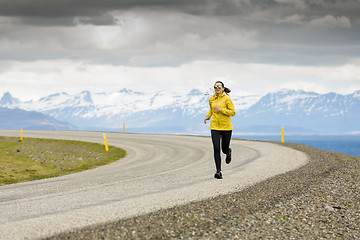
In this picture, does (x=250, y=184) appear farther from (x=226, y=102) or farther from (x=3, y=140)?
(x=3, y=140)

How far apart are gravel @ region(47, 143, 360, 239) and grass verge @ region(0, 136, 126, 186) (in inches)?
492

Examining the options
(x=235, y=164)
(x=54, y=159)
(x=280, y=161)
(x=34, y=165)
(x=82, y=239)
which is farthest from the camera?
(x=54, y=159)

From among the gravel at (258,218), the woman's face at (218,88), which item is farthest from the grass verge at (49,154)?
the gravel at (258,218)

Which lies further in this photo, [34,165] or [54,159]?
[54,159]

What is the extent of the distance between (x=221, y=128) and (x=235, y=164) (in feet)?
14.9

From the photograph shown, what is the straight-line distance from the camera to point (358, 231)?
657 centimetres

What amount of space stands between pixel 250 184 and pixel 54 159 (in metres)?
18.1

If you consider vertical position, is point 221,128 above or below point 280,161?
above

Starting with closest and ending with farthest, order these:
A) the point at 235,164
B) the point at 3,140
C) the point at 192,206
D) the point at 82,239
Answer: the point at 82,239 < the point at 192,206 < the point at 235,164 < the point at 3,140

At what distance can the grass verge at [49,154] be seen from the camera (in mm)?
21469

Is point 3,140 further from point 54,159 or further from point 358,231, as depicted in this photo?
point 358,231

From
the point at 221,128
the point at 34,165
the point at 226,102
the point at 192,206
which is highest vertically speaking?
the point at 226,102

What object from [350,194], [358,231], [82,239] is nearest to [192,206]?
[82,239]

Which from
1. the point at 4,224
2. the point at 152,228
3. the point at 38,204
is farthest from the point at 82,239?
the point at 38,204
